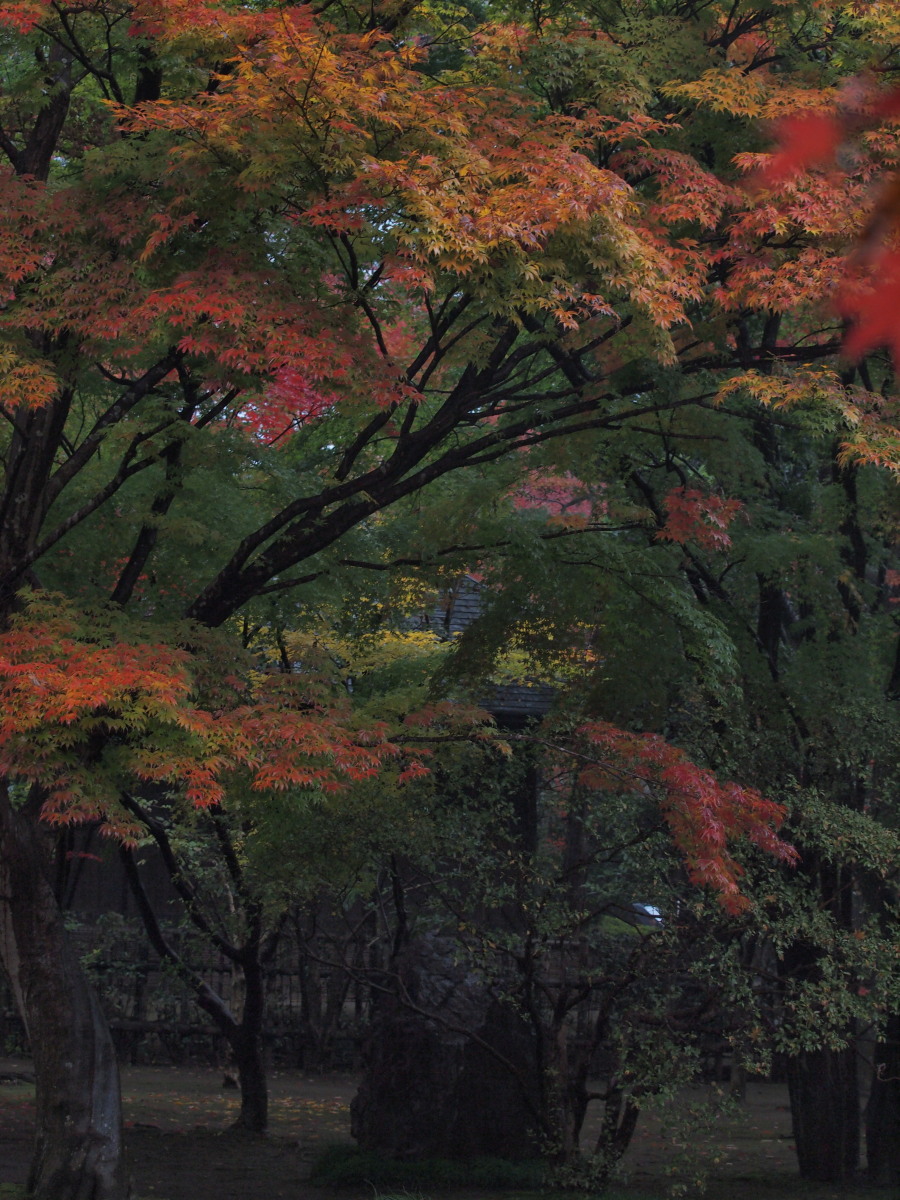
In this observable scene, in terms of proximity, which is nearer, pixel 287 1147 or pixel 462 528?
pixel 462 528

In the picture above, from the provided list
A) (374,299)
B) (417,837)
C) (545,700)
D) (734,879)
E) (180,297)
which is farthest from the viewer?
(545,700)

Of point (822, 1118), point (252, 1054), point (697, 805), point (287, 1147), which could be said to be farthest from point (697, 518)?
point (287, 1147)

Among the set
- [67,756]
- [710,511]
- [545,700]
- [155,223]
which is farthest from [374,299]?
[545,700]

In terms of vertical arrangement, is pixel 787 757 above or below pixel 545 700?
below

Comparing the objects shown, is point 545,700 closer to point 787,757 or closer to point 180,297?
point 787,757

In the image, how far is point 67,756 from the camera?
7469mm

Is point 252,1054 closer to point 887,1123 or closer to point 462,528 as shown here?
point 462,528

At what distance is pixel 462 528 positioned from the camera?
11.0 m

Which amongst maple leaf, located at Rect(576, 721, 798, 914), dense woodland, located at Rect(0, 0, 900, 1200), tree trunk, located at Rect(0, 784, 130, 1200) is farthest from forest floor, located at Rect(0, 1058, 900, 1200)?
maple leaf, located at Rect(576, 721, 798, 914)

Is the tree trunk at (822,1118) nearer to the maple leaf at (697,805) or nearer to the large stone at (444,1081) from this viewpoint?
the large stone at (444,1081)

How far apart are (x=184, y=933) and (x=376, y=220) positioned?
41.3 ft

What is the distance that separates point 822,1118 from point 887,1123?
679 mm

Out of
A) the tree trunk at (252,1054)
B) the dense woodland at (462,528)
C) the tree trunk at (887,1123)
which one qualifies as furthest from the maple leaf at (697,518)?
the tree trunk at (252,1054)

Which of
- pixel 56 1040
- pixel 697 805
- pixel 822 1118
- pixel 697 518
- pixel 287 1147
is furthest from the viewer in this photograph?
pixel 287 1147
